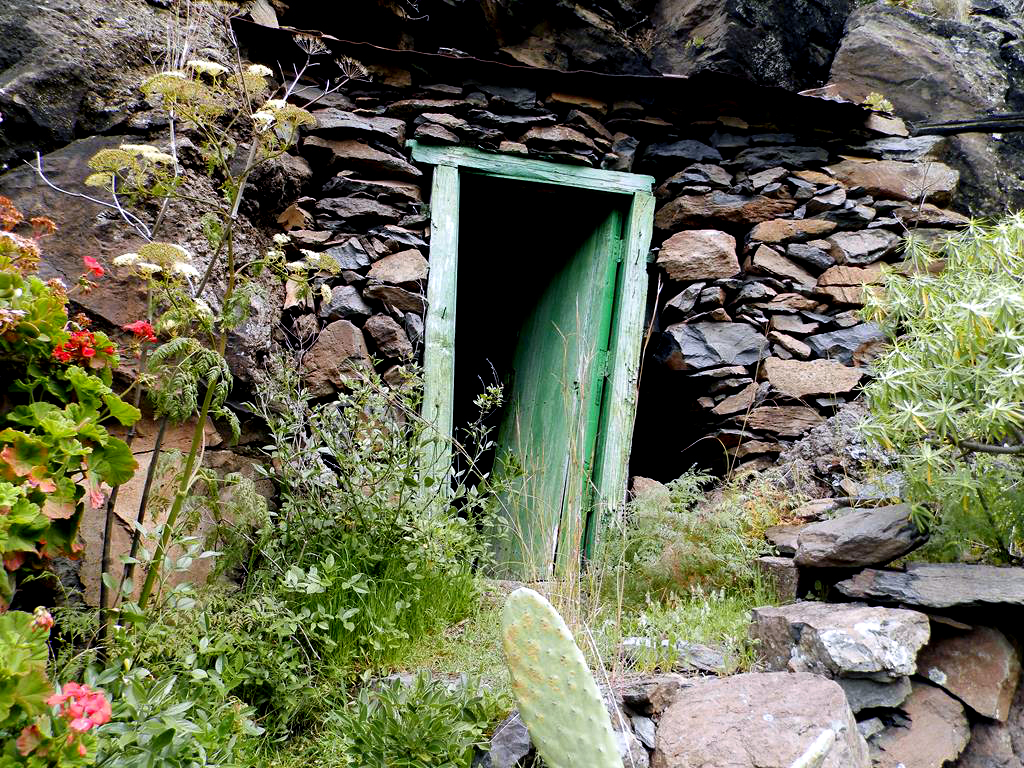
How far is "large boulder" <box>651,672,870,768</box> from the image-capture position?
6.49ft

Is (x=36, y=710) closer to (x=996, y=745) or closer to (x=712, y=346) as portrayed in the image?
(x=996, y=745)

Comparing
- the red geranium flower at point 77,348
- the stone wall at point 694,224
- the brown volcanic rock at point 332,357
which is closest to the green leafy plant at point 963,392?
the stone wall at point 694,224

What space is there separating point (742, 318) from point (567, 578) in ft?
7.05

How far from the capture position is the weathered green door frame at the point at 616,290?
381 cm

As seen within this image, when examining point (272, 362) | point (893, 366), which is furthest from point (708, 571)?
point (272, 362)

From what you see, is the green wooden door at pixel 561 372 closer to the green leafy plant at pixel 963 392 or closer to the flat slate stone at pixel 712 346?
the flat slate stone at pixel 712 346

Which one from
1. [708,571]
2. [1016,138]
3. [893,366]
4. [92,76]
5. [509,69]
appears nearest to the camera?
[893,366]

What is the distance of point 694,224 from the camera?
4.38 metres

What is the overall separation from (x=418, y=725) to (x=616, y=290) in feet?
9.05

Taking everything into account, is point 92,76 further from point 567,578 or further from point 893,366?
point 893,366

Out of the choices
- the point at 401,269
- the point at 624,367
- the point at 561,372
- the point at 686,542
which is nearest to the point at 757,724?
the point at 686,542

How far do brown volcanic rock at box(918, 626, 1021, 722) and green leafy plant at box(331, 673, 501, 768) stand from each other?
1.36 metres

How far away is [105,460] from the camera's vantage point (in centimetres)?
211

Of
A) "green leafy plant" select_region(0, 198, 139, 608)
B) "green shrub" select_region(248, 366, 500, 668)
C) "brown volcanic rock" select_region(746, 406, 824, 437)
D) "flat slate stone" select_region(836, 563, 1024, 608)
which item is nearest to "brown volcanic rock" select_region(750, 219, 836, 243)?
"brown volcanic rock" select_region(746, 406, 824, 437)
